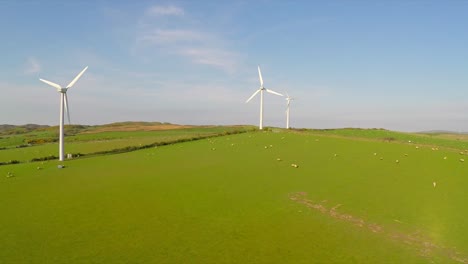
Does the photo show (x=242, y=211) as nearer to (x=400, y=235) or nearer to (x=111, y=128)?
(x=400, y=235)

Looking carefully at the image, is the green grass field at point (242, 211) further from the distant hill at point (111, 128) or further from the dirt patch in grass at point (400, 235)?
the distant hill at point (111, 128)

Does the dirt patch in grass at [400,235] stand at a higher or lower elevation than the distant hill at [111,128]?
lower

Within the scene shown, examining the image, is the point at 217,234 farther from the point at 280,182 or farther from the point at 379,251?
the point at 280,182

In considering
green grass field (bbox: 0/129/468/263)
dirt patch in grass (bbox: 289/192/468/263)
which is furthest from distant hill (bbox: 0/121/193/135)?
dirt patch in grass (bbox: 289/192/468/263)

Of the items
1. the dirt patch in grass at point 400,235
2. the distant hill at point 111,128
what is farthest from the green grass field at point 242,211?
the distant hill at point 111,128

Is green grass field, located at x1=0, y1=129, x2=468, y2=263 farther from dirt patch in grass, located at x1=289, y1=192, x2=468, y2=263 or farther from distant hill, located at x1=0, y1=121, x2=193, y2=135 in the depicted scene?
distant hill, located at x1=0, y1=121, x2=193, y2=135

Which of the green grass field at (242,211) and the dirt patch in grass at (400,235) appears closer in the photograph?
the dirt patch in grass at (400,235)

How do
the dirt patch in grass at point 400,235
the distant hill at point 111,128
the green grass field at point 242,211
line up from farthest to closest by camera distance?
the distant hill at point 111,128 < the green grass field at point 242,211 < the dirt patch in grass at point 400,235

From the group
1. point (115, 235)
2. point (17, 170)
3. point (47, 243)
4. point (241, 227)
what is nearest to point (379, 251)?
point (241, 227)
